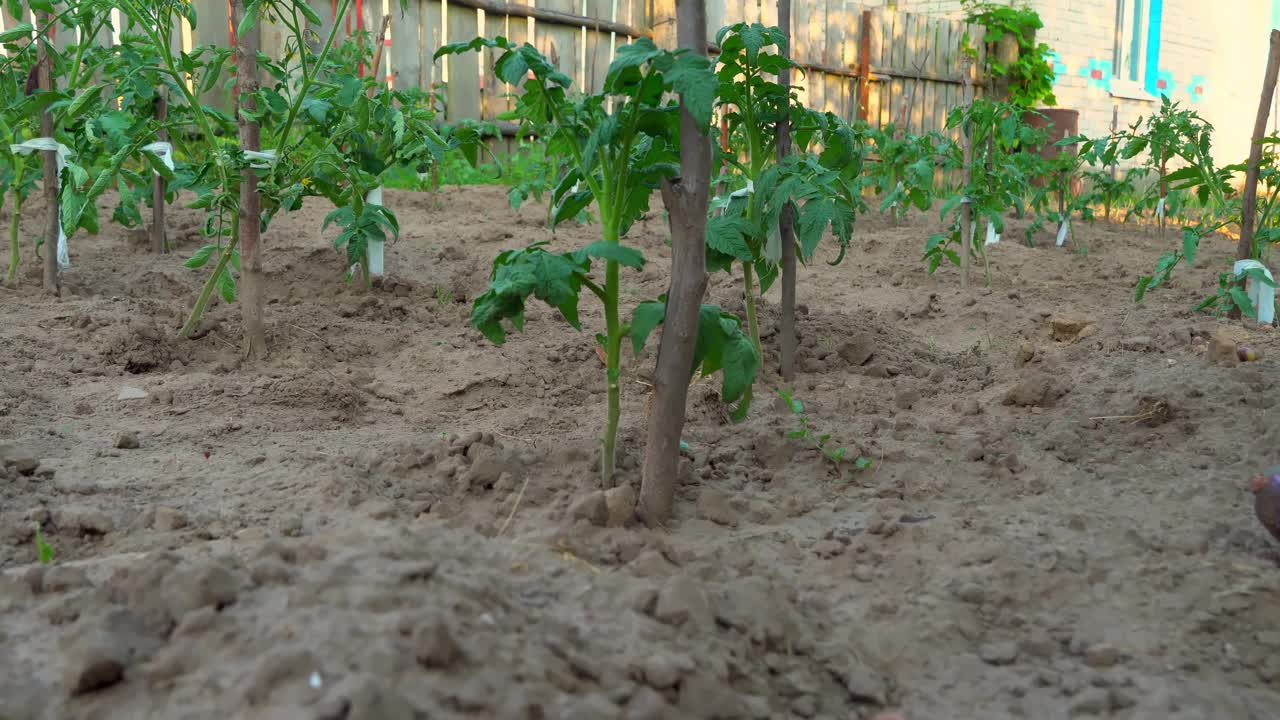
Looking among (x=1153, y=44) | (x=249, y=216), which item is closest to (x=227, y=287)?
(x=249, y=216)

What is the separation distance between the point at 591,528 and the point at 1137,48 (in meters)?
15.2

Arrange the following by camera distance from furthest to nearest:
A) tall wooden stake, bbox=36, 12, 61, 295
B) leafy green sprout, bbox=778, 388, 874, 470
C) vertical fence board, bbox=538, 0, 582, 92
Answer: vertical fence board, bbox=538, 0, 582, 92
tall wooden stake, bbox=36, 12, 61, 295
leafy green sprout, bbox=778, 388, 874, 470

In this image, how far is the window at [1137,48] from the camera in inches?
569

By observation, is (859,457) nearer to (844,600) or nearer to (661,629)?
(844,600)

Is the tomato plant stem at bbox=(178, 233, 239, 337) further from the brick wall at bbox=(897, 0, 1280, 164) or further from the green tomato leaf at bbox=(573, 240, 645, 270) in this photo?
the brick wall at bbox=(897, 0, 1280, 164)

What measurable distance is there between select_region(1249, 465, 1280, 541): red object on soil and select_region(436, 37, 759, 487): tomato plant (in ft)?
3.59

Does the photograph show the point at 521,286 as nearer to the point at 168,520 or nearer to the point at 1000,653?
the point at 168,520

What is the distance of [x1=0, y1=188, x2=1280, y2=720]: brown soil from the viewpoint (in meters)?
1.57

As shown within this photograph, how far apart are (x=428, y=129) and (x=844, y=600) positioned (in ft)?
8.93

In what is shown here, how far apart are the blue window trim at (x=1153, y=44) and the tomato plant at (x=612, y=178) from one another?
14.6 metres

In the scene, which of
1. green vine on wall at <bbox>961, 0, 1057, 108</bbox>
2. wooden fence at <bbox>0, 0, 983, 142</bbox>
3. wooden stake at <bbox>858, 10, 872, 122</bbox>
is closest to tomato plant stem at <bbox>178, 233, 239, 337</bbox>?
wooden fence at <bbox>0, 0, 983, 142</bbox>

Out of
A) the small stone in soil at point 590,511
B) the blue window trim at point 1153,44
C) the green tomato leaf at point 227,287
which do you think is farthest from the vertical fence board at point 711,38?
the small stone in soil at point 590,511

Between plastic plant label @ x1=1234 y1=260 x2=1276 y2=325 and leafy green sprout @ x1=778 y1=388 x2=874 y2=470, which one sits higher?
plastic plant label @ x1=1234 y1=260 x2=1276 y2=325

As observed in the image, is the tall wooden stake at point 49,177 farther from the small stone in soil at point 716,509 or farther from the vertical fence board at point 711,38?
the small stone in soil at point 716,509
